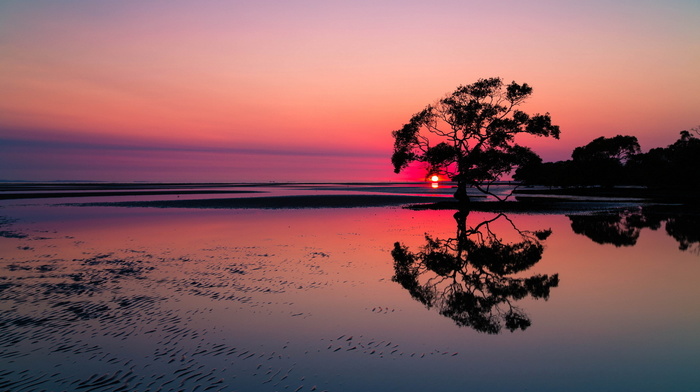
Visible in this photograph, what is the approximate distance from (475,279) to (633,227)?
23177 mm

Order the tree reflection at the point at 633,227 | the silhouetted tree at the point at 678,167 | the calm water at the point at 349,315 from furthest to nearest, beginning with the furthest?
1. the silhouetted tree at the point at 678,167
2. the tree reflection at the point at 633,227
3. the calm water at the point at 349,315

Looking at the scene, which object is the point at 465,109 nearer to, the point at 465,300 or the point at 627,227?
the point at 627,227

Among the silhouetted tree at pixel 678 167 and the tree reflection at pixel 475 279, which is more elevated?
the silhouetted tree at pixel 678 167

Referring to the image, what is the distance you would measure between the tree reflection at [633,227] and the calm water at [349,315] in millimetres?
878

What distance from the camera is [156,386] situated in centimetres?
740

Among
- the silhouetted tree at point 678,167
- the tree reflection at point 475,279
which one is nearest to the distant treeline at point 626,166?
the silhouetted tree at point 678,167

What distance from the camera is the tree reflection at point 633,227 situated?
2462 cm

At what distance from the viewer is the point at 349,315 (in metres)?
11.5

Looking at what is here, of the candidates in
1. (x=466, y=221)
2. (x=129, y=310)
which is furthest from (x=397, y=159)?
(x=129, y=310)

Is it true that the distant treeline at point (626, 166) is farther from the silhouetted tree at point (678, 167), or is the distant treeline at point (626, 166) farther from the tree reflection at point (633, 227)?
the tree reflection at point (633, 227)

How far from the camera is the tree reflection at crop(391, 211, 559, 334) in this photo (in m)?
11.5

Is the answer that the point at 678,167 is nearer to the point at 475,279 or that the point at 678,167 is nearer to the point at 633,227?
the point at 633,227

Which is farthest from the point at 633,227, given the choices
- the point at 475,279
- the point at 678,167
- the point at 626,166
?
the point at 626,166

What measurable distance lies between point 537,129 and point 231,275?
5286 cm
